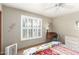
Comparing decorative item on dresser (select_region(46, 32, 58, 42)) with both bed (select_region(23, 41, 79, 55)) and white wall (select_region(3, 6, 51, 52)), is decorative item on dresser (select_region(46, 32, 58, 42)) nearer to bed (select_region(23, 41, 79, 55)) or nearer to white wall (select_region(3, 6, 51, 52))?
bed (select_region(23, 41, 79, 55))

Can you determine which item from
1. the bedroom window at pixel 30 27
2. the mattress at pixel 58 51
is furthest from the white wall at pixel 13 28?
the mattress at pixel 58 51

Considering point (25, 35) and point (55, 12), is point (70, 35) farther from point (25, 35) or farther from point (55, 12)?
point (25, 35)

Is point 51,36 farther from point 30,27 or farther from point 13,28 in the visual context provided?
point 13,28

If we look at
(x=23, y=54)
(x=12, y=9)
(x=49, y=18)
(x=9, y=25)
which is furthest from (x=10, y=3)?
(x=23, y=54)

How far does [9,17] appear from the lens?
1.04m

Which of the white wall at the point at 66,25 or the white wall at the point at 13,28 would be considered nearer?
the white wall at the point at 13,28

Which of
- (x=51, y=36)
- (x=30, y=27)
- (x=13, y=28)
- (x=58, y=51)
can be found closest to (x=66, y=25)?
(x=51, y=36)

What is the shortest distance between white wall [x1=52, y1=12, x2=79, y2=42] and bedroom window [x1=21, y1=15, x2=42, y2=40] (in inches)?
9.1

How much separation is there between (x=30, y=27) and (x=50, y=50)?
1.40 feet

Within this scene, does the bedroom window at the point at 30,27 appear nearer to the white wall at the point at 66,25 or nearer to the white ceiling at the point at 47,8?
the white ceiling at the point at 47,8

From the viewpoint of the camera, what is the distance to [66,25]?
119 centimetres

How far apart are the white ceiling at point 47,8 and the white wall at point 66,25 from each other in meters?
0.07

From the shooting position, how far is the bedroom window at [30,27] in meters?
1.11

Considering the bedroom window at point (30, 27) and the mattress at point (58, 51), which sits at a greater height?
the bedroom window at point (30, 27)
